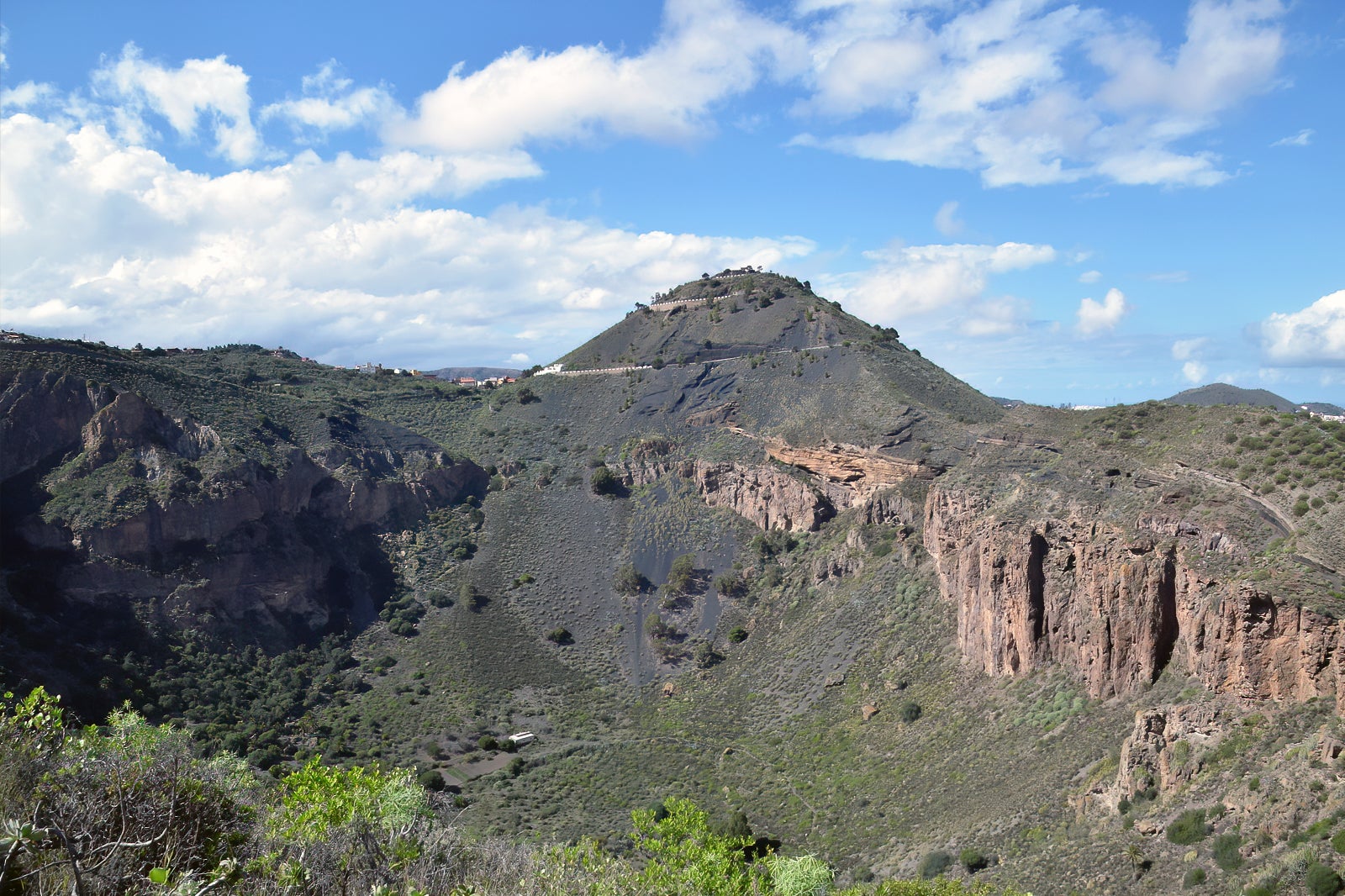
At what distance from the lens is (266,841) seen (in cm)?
1631

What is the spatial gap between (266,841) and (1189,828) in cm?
2397

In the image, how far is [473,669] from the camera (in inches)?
2384

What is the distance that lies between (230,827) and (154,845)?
212 cm

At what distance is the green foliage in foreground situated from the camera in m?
12.2

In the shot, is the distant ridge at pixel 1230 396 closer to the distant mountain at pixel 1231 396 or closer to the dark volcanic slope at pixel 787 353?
the distant mountain at pixel 1231 396

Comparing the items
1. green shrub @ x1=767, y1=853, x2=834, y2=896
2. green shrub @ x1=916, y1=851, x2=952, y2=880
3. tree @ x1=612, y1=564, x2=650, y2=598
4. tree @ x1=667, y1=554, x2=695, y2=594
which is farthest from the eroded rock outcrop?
green shrub @ x1=767, y1=853, x2=834, y2=896

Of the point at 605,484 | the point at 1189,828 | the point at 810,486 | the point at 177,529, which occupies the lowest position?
the point at 1189,828

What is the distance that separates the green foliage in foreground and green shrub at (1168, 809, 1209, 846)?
10965 mm

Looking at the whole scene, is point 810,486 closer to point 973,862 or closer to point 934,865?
point 934,865

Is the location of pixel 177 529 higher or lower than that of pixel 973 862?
higher

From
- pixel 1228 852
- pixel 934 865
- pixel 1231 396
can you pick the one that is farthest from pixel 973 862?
pixel 1231 396

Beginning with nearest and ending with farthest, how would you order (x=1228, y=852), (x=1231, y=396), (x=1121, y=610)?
(x=1228, y=852), (x=1121, y=610), (x=1231, y=396)

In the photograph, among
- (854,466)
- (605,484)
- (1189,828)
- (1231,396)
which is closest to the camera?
(1189,828)

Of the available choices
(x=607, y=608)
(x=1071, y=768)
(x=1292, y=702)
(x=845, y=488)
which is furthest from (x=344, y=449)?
(x=1292, y=702)
